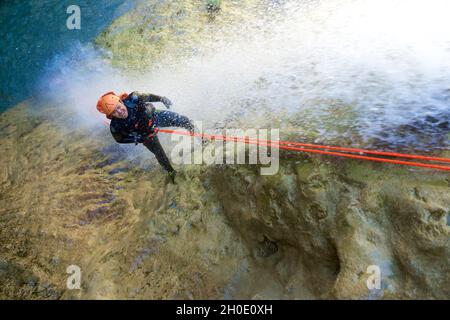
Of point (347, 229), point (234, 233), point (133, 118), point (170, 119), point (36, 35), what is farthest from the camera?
point (36, 35)

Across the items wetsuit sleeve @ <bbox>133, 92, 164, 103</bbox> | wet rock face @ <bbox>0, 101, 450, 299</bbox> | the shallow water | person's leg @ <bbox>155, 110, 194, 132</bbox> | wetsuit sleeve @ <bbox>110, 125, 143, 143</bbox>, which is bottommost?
wet rock face @ <bbox>0, 101, 450, 299</bbox>

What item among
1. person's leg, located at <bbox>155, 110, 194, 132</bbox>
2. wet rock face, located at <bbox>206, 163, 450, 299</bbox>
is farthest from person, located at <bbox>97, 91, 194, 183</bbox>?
wet rock face, located at <bbox>206, 163, 450, 299</bbox>

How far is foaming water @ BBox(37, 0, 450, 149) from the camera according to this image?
3527 mm

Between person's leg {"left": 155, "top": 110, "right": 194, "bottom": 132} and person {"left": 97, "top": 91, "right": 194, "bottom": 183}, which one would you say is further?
person's leg {"left": 155, "top": 110, "right": 194, "bottom": 132}

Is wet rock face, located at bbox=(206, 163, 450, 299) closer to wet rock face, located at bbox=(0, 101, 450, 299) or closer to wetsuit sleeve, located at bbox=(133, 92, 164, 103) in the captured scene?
wet rock face, located at bbox=(0, 101, 450, 299)

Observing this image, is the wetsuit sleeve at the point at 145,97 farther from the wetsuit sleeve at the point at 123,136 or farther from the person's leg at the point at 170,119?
the wetsuit sleeve at the point at 123,136

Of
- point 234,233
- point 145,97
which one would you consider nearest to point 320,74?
point 145,97

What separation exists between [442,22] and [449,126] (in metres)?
3.16

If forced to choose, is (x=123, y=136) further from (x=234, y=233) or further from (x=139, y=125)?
(x=234, y=233)

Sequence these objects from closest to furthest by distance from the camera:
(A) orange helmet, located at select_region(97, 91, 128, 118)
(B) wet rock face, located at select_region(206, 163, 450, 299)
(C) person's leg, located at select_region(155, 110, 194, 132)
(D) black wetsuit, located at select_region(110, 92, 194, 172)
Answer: (B) wet rock face, located at select_region(206, 163, 450, 299), (A) orange helmet, located at select_region(97, 91, 128, 118), (D) black wetsuit, located at select_region(110, 92, 194, 172), (C) person's leg, located at select_region(155, 110, 194, 132)

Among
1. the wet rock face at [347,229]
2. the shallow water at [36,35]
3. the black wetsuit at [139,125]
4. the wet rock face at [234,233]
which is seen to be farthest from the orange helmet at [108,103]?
the shallow water at [36,35]

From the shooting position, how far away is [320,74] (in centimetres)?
504

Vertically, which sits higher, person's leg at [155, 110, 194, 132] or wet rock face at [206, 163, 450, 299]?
person's leg at [155, 110, 194, 132]
